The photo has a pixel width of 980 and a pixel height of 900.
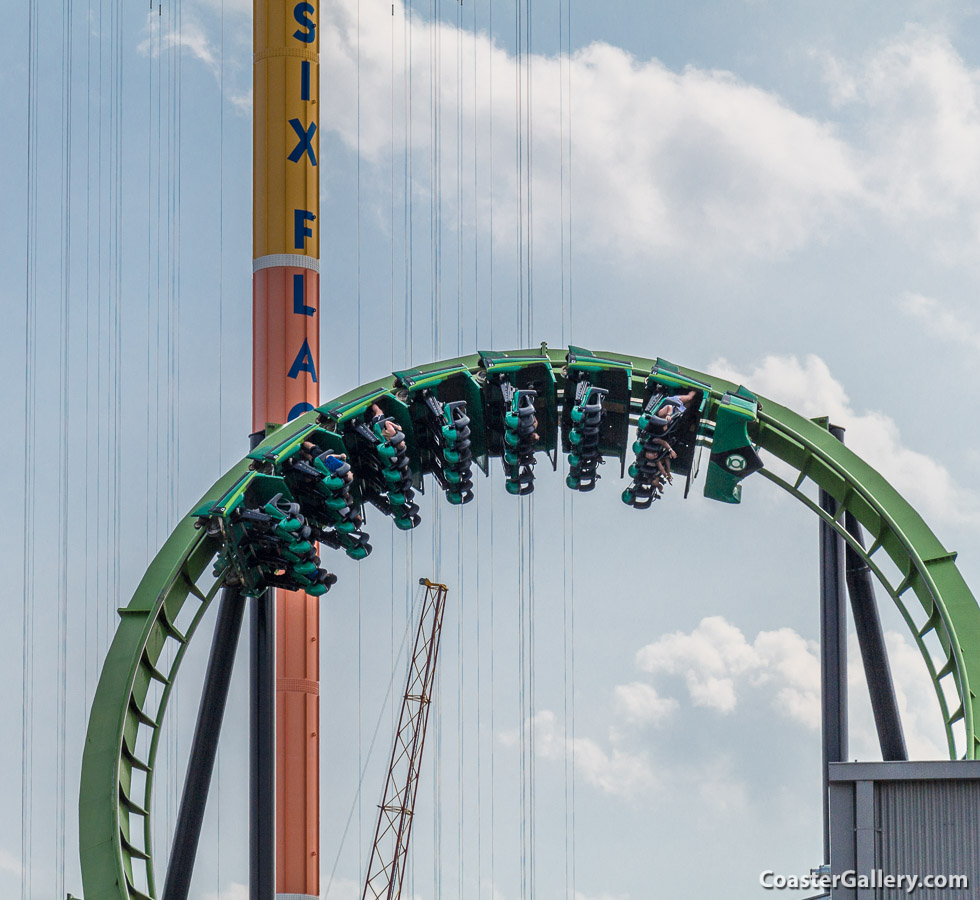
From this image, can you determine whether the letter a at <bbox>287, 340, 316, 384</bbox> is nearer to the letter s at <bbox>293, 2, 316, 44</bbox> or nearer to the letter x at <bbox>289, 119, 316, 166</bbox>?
the letter x at <bbox>289, 119, 316, 166</bbox>

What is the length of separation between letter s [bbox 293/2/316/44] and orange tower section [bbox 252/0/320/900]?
2 centimetres

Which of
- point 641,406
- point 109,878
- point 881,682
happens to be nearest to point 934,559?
point 881,682

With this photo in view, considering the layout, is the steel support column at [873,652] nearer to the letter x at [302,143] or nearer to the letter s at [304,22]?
the letter x at [302,143]

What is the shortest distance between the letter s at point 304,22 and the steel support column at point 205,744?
617 inches

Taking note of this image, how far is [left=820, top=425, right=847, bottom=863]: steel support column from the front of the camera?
25672 mm

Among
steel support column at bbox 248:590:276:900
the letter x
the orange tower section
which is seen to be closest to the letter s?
the orange tower section

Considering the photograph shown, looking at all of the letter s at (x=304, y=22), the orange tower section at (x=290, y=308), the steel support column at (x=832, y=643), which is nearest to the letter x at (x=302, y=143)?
the orange tower section at (x=290, y=308)

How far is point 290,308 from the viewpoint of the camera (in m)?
36.9

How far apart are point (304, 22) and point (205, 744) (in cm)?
1796

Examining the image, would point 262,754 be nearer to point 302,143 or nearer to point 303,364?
point 303,364

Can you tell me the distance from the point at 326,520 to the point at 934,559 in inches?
366

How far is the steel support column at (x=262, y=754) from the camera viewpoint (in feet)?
86.4

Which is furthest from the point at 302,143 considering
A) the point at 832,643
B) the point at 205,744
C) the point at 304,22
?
the point at 832,643

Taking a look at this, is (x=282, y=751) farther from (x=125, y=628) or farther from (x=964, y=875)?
(x=964, y=875)
